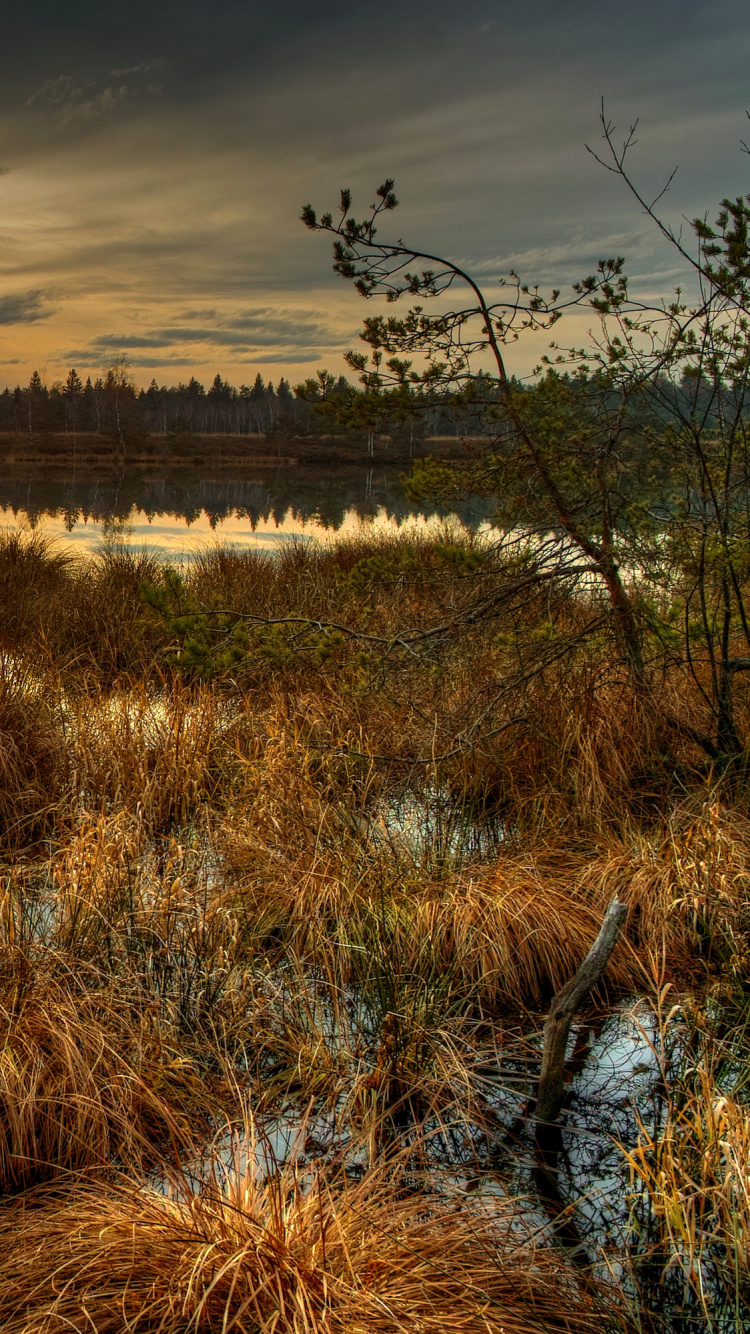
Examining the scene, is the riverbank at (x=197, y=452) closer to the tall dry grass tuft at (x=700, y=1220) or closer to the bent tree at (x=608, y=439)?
the bent tree at (x=608, y=439)

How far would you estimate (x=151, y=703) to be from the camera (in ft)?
20.0

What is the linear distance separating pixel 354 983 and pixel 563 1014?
1.03 metres

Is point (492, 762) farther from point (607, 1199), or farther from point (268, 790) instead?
point (607, 1199)

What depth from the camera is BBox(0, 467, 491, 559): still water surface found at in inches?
654

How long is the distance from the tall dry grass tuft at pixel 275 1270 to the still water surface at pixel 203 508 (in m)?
9.45

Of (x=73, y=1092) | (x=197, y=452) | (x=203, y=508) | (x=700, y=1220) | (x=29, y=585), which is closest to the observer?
(x=700, y=1220)

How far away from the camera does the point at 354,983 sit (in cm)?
332

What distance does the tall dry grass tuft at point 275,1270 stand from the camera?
1.70 m

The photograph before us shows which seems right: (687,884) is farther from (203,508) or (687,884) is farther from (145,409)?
(145,409)

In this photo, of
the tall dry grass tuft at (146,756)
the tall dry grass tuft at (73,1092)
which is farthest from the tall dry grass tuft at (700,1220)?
the tall dry grass tuft at (146,756)

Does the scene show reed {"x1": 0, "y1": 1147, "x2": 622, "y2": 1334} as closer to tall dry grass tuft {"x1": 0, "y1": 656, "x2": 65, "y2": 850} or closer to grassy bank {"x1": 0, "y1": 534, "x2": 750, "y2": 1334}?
grassy bank {"x1": 0, "y1": 534, "x2": 750, "y2": 1334}

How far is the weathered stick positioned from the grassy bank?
0.14 m

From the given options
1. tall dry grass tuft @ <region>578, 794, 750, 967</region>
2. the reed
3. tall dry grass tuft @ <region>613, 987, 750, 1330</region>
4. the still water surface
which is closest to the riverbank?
the still water surface

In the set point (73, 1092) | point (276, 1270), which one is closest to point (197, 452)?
point (73, 1092)
